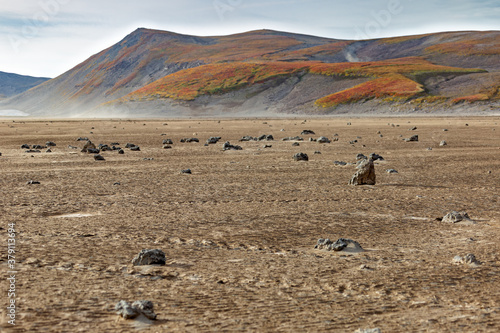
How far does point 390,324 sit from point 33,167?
1484cm

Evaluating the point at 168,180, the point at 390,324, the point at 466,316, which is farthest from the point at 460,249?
the point at 168,180

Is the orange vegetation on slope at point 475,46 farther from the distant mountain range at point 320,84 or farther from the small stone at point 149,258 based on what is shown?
the small stone at point 149,258

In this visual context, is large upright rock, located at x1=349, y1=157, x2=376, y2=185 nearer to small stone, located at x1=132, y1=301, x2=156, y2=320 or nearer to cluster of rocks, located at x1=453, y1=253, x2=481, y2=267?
cluster of rocks, located at x1=453, y1=253, x2=481, y2=267

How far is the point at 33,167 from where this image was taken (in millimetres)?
16938

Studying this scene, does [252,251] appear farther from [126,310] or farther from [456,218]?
[456,218]

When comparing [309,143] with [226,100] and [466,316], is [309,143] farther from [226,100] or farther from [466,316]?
[226,100]

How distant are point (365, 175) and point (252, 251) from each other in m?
6.62

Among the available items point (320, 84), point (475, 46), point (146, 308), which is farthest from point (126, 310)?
point (475, 46)

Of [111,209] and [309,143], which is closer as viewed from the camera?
[111,209]

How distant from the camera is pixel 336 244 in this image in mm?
7105

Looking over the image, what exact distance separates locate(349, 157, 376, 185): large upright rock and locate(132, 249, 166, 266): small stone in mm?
7705

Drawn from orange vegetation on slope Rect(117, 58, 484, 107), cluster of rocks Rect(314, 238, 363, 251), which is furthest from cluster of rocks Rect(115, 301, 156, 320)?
orange vegetation on slope Rect(117, 58, 484, 107)

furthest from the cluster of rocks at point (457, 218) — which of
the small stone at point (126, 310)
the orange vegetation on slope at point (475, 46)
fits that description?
the orange vegetation on slope at point (475, 46)

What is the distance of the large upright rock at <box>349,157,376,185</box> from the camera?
13.0 m
